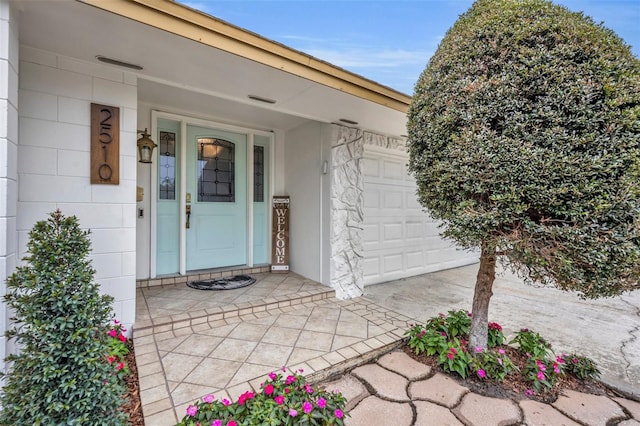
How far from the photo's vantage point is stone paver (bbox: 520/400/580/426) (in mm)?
1565

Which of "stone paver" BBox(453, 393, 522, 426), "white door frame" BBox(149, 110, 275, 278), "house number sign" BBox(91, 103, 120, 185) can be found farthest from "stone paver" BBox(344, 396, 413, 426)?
"white door frame" BBox(149, 110, 275, 278)

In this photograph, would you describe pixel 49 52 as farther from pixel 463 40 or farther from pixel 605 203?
pixel 605 203

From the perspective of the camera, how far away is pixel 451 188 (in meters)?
1.78

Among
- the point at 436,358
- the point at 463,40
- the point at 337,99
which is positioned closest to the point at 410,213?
the point at 337,99

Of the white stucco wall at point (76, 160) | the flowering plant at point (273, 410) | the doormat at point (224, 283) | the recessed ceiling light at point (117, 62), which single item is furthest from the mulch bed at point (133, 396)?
the recessed ceiling light at point (117, 62)

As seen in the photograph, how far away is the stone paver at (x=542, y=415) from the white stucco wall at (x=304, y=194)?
2418mm

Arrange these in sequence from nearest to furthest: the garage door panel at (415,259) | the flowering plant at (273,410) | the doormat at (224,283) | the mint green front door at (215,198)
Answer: the flowering plant at (273,410)
the doormat at (224,283)
the mint green front door at (215,198)
the garage door panel at (415,259)

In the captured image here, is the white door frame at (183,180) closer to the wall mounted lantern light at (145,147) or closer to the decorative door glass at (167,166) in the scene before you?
the decorative door glass at (167,166)

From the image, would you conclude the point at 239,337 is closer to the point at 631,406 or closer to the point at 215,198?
the point at 215,198

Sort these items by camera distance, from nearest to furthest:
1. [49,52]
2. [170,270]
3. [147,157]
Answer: [49,52], [147,157], [170,270]

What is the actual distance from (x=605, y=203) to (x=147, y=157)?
12.9 ft

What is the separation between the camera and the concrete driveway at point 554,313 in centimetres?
230

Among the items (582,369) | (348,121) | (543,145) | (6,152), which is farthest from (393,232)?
(6,152)

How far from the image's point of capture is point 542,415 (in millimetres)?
1619
